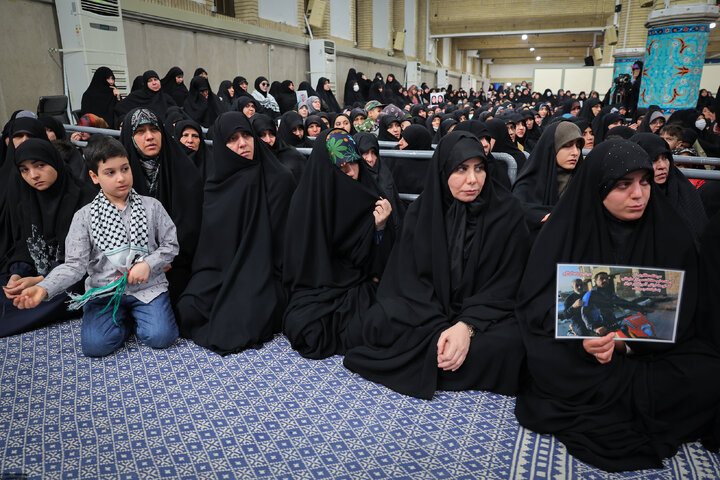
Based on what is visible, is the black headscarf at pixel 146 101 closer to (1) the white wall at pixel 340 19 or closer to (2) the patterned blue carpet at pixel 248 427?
(2) the patterned blue carpet at pixel 248 427

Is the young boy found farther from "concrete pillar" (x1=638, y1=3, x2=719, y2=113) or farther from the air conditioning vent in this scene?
"concrete pillar" (x1=638, y1=3, x2=719, y2=113)

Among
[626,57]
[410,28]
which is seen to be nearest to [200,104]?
[626,57]

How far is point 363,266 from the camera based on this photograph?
2932 mm

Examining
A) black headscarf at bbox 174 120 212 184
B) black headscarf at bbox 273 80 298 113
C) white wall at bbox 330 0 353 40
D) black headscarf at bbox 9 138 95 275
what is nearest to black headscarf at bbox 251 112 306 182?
black headscarf at bbox 174 120 212 184

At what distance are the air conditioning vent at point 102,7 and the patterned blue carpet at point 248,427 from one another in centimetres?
665

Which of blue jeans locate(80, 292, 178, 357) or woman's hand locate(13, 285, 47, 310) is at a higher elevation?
woman's hand locate(13, 285, 47, 310)

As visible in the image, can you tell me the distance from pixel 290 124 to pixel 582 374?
404cm

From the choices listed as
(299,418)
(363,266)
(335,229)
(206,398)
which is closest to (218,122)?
(335,229)

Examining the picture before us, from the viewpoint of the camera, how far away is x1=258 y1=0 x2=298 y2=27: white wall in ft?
40.9

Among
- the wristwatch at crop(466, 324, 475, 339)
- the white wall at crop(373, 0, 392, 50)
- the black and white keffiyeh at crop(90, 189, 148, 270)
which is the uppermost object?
the white wall at crop(373, 0, 392, 50)

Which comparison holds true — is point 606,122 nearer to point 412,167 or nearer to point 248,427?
point 412,167

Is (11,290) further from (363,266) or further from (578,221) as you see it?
(578,221)

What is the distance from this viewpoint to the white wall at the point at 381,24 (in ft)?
63.5

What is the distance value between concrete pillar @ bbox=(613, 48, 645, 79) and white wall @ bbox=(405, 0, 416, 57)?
924 cm
